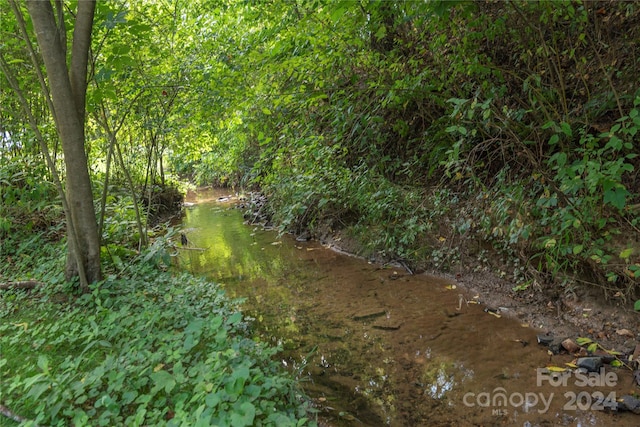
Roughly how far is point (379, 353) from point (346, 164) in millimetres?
4539

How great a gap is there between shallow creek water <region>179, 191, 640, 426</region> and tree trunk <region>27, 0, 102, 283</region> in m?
2.11

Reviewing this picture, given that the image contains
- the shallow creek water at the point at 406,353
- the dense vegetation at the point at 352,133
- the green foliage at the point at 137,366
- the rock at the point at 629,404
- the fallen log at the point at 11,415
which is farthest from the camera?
Answer: the dense vegetation at the point at 352,133

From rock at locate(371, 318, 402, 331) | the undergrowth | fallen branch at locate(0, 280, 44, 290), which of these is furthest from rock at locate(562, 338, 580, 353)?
fallen branch at locate(0, 280, 44, 290)

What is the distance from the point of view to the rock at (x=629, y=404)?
2.80 metres

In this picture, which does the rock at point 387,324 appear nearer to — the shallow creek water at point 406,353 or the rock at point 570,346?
the shallow creek water at point 406,353

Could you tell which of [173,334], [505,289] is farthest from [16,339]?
[505,289]

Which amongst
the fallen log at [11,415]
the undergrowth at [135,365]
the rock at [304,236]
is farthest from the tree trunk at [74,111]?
the rock at [304,236]

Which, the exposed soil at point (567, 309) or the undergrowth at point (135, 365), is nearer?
the undergrowth at point (135, 365)

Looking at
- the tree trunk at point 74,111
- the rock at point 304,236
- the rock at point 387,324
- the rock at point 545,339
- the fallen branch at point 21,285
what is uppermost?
the tree trunk at point 74,111

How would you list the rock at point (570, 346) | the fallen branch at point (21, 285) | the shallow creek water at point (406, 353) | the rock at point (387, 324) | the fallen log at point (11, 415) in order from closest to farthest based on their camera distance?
1. the fallen log at point (11, 415)
2. the shallow creek water at point (406, 353)
3. the rock at point (570, 346)
4. the rock at point (387, 324)
5. the fallen branch at point (21, 285)

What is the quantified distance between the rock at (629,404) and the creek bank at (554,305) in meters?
0.70

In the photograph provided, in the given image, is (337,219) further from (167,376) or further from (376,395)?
(167,376)

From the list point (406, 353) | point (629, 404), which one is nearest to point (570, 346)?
point (629, 404)

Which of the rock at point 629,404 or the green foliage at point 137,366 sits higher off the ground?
the green foliage at point 137,366
